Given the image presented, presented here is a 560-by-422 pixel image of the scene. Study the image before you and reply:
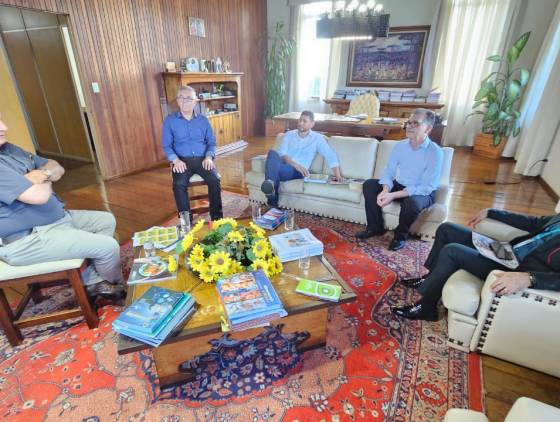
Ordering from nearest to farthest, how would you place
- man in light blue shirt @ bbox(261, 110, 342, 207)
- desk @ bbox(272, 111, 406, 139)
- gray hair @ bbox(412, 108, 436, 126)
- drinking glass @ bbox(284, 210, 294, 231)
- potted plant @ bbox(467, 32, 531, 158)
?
drinking glass @ bbox(284, 210, 294, 231), gray hair @ bbox(412, 108, 436, 126), man in light blue shirt @ bbox(261, 110, 342, 207), desk @ bbox(272, 111, 406, 139), potted plant @ bbox(467, 32, 531, 158)

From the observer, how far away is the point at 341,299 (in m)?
1.40

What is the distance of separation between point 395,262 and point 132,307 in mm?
1854

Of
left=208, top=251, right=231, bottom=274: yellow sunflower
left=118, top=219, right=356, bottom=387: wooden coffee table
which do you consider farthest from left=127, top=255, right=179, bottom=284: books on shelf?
left=208, top=251, right=231, bottom=274: yellow sunflower

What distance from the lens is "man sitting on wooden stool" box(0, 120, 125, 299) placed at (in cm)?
151

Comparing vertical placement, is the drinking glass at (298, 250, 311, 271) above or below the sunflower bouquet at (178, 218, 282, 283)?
below

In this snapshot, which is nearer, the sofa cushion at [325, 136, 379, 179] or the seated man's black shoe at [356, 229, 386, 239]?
the seated man's black shoe at [356, 229, 386, 239]

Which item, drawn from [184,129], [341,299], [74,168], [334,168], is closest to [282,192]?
[334,168]

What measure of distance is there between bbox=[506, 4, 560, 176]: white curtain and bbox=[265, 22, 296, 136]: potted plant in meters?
4.24

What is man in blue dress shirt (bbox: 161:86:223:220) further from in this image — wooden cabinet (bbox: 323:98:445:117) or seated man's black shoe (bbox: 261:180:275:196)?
wooden cabinet (bbox: 323:98:445:117)

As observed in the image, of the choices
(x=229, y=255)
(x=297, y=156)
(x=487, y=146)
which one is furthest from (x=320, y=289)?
(x=487, y=146)

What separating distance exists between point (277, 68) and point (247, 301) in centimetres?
614

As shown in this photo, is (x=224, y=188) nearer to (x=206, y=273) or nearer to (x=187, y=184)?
(x=187, y=184)

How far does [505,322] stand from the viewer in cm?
139

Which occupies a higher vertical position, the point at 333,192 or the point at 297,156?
the point at 297,156
